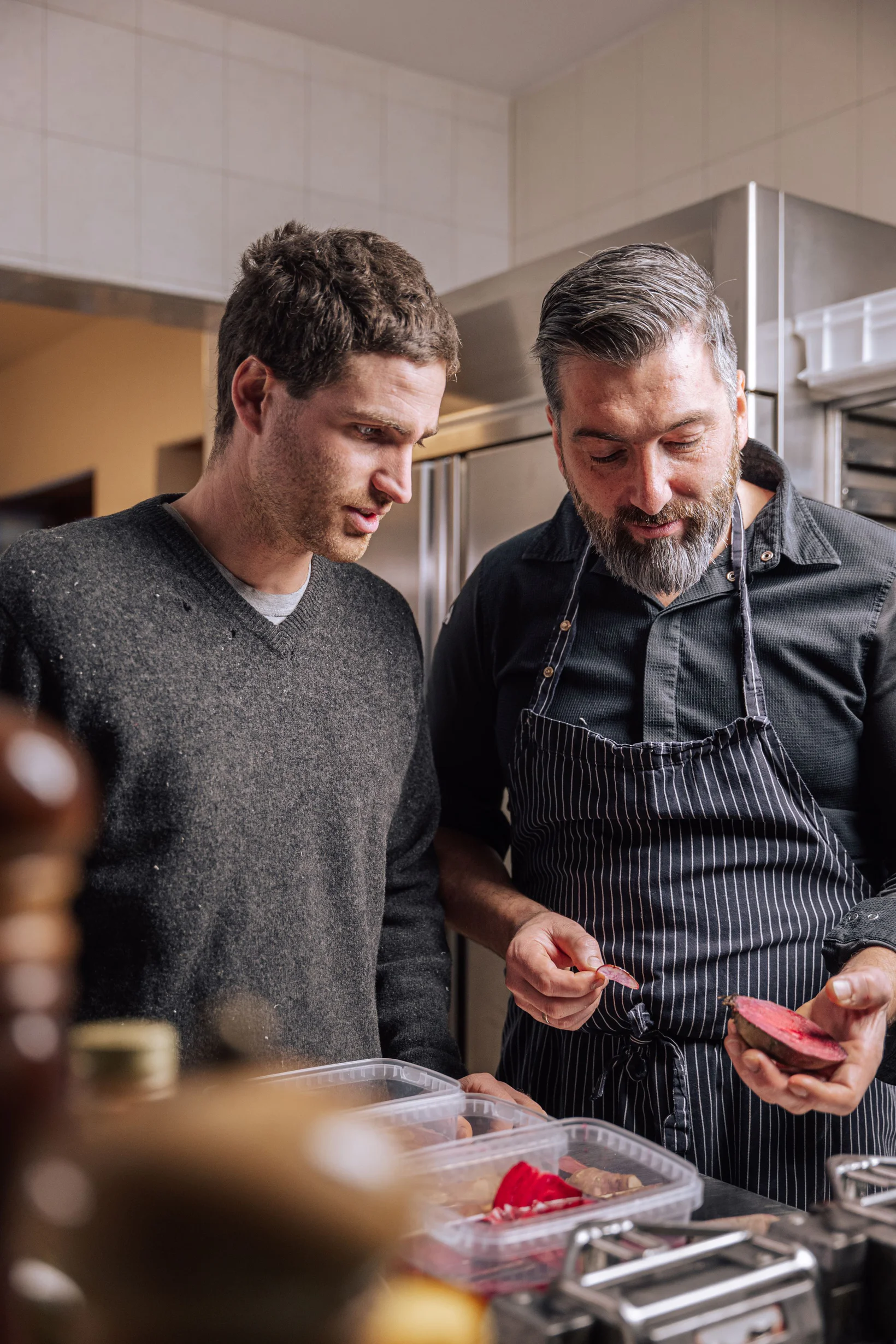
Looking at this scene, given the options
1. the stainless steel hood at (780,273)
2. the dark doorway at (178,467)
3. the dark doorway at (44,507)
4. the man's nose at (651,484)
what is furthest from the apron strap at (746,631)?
the dark doorway at (44,507)

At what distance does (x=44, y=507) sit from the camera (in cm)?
592

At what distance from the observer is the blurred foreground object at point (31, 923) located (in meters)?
0.24

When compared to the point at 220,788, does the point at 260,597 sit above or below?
above

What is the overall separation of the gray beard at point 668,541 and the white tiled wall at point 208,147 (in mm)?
2118

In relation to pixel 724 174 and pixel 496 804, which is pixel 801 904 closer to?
pixel 496 804

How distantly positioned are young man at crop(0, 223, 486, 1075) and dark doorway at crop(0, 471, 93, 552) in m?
4.56

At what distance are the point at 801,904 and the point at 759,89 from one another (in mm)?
2265

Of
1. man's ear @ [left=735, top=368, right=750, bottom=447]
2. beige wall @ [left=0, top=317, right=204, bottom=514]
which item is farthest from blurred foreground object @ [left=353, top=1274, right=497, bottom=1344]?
beige wall @ [left=0, top=317, right=204, bottom=514]

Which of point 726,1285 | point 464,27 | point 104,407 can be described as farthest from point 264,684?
point 104,407

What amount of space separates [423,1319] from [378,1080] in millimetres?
590

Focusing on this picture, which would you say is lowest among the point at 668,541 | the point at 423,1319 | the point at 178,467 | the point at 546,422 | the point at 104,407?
the point at 423,1319

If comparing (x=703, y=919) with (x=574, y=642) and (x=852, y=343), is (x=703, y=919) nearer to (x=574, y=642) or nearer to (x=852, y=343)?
(x=574, y=642)

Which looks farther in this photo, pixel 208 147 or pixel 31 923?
pixel 208 147

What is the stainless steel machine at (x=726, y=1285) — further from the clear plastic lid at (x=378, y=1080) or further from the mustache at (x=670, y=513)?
the mustache at (x=670, y=513)
